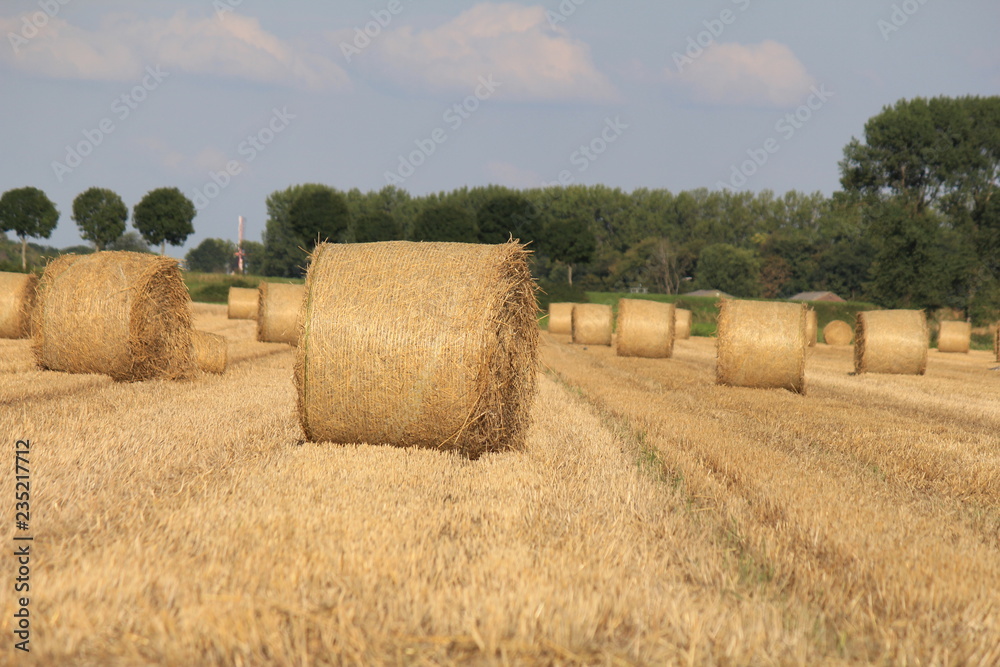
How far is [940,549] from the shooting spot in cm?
396

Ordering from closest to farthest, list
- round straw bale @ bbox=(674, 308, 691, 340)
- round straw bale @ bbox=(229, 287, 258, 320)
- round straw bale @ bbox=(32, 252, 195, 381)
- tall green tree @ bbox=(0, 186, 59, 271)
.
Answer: round straw bale @ bbox=(32, 252, 195, 381)
round straw bale @ bbox=(229, 287, 258, 320)
round straw bale @ bbox=(674, 308, 691, 340)
tall green tree @ bbox=(0, 186, 59, 271)

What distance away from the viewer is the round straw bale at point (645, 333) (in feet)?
61.7

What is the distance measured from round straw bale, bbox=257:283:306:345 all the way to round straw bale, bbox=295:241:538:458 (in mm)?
12483

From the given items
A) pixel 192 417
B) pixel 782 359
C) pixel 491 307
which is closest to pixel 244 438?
pixel 192 417

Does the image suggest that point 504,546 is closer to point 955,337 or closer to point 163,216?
point 955,337

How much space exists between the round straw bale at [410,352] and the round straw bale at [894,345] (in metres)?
12.3

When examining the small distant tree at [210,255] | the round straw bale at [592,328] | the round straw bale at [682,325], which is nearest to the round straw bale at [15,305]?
the round straw bale at [592,328]

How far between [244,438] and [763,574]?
433 centimetres

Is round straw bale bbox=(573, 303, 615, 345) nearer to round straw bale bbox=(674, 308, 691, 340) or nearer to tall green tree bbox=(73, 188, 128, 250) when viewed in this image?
round straw bale bbox=(674, 308, 691, 340)

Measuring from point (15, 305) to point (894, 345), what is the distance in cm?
1796

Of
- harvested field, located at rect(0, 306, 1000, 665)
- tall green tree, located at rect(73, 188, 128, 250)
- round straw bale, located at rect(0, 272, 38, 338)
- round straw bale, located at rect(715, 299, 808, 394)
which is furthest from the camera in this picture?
tall green tree, located at rect(73, 188, 128, 250)

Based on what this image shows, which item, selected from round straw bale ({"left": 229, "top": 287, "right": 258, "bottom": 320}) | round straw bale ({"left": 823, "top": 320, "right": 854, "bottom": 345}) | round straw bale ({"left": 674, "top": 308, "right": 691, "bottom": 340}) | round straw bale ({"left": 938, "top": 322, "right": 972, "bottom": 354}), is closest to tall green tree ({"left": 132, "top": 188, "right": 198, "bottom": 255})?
round straw bale ({"left": 229, "top": 287, "right": 258, "bottom": 320})

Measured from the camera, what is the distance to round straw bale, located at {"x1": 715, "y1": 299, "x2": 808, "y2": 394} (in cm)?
1227

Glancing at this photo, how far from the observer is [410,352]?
606cm
